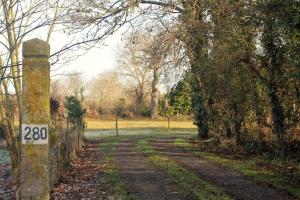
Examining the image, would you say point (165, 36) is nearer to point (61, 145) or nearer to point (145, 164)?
point (145, 164)

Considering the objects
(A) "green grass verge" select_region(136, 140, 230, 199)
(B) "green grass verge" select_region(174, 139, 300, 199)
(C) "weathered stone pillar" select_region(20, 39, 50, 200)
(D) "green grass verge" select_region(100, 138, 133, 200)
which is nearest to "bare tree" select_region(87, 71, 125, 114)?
(B) "green grass verge" select_region(174, 139, 300, 199)

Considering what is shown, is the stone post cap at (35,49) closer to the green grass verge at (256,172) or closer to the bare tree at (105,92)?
the green grass verge at (256,172)

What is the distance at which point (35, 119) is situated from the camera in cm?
458

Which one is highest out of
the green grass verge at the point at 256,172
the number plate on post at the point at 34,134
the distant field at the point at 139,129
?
the number plate on post at the point at 34,134

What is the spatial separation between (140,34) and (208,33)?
16.1 ft

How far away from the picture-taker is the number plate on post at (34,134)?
4531mm

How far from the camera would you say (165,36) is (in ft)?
77.0

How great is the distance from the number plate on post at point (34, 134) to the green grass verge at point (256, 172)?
26.0 ft

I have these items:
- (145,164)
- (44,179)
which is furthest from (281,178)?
(44,179)

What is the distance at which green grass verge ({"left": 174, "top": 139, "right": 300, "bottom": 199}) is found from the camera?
12250 millimetres

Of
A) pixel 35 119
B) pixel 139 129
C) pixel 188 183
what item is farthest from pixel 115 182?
pixel 139 129

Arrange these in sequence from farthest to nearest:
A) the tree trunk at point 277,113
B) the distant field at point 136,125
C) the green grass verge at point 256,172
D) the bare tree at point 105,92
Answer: the bare tree at point 105,92 < the distant field at point 136,125 < the tree trunk at point 277,113 < the green grass verge at point 256,172

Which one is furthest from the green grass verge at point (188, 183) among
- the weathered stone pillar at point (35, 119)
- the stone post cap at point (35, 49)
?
the stone post cap at point (35, 49)

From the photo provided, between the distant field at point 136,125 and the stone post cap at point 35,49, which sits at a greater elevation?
the stone post cap at point 35,49
